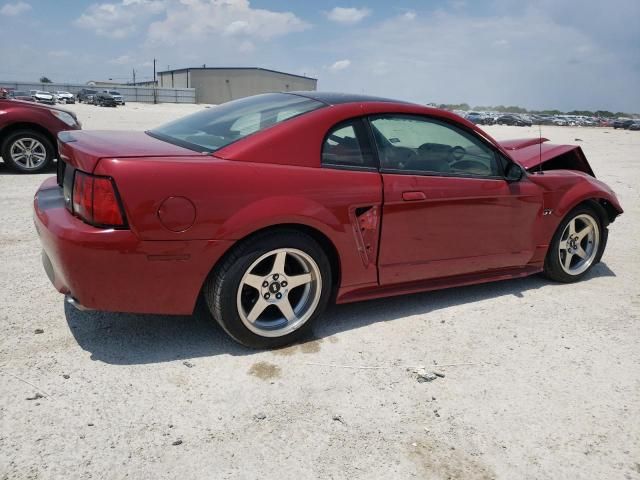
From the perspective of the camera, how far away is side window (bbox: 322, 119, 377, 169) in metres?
3.02

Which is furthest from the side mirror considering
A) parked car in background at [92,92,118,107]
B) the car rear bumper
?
parked car in background at [92,92,118,107]

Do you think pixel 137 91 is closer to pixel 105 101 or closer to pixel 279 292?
pixel 105 101

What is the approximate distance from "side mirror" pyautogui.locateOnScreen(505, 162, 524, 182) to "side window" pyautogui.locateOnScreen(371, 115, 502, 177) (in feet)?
0.22

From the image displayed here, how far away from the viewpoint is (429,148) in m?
3.48

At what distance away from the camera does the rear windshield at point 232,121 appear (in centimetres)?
301

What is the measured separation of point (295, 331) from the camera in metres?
3.00

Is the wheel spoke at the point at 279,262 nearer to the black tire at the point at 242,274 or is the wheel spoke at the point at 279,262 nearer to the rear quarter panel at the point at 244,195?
the black tire at the point at 242,274

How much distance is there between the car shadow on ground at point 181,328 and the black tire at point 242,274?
5.4 inches

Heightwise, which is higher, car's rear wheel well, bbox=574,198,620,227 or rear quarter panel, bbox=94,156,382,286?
rear quarter panel, bbox=94,156,382,286

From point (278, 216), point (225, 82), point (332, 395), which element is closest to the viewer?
point (332, 395)

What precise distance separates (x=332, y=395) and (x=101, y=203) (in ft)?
4.82

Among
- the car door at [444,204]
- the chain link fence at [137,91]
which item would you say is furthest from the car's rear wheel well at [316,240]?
the chain link fence at [137,91]

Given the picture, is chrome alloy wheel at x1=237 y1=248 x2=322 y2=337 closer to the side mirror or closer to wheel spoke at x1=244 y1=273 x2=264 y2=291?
wheel spoke at x1=244 y1=273 x2=264 y2=291

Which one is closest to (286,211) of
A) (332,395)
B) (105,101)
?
(332,395)
